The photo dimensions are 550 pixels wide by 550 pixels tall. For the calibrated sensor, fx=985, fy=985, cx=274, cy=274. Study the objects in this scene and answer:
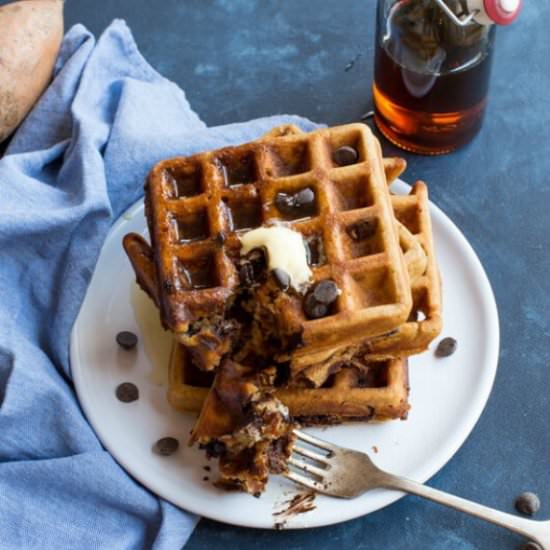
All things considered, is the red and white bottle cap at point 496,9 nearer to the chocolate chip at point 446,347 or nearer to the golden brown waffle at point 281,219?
the golden brown waffle at point 281,219

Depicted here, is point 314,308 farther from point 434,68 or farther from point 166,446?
point 434,68

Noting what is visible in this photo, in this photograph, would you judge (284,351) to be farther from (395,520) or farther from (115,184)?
(115,184)

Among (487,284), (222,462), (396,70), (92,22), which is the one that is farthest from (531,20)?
(222,462)

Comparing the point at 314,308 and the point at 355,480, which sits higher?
the point at 314,308

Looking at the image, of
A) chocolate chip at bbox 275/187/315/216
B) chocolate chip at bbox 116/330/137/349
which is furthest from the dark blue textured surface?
chocolate chip at bbox 275/187/315/216

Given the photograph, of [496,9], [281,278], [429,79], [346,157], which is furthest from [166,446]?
[496,9]

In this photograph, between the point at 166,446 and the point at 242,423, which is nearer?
the point at 242,423

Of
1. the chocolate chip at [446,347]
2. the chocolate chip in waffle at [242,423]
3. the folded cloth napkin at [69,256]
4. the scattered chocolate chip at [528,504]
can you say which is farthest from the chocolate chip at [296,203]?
the scattered chocolate chip at [528,504]
